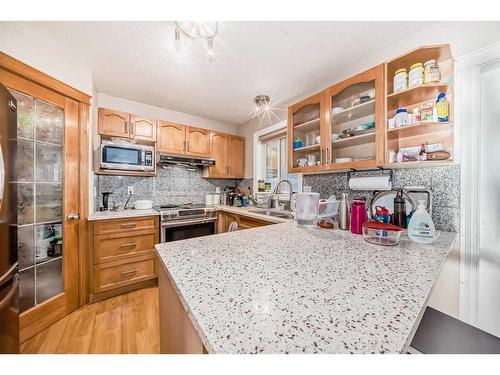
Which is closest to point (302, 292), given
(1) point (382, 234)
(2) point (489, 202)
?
(1) point (382, 234)

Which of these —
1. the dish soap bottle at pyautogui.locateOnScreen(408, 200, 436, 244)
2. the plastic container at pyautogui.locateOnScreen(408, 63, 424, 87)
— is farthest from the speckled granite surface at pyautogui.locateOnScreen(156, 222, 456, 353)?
the plastic container at pyautogui.locateOnScreen(408, 63, 424, 87)

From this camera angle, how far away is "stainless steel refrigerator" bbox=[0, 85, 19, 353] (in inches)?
34.0

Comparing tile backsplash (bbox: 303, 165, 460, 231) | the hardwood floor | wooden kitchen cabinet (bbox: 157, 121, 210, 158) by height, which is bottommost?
the hardwood floor

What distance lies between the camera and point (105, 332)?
1452 mm

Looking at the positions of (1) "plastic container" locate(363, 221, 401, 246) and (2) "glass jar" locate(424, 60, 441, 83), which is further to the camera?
(2) "glass jar" locate(424, 60, 441, 83)

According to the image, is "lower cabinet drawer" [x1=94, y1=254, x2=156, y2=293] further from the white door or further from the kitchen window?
the white door

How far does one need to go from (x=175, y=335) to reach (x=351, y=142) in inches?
67.2

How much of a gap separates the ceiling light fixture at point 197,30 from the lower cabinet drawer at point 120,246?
1.87 metres

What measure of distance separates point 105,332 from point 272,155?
263 cm

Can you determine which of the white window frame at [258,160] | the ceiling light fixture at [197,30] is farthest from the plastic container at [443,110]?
the white window frame at [258,160]

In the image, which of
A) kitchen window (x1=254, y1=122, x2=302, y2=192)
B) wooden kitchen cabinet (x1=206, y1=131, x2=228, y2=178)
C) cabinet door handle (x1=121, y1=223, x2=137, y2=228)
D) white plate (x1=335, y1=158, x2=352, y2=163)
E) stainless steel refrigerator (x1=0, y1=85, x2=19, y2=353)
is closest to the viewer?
stainless steel refrigerator (x1=0, y1=85, x2=19, y2=353)

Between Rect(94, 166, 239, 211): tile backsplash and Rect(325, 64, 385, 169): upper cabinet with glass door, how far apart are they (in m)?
2.09

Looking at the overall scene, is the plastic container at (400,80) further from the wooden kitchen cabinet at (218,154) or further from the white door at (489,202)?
the wooden kitchen cabinet at (218,154)
